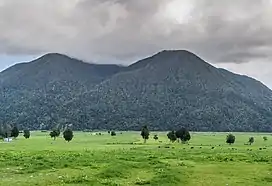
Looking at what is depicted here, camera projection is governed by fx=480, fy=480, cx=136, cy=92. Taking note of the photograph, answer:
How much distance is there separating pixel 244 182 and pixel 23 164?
19.8 m

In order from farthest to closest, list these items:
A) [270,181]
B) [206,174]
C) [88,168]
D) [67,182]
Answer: [88,168]
[206,174]
[270,181]
[67,182]

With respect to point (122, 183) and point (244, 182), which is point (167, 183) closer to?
point (122, 183)

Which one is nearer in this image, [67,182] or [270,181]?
[67,182]

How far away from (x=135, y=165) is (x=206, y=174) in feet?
23.2

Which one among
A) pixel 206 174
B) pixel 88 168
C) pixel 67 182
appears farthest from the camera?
pixel 88 168

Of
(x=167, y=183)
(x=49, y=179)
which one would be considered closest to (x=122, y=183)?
(x=167, y=183)

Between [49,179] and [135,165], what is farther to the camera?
[135,165]

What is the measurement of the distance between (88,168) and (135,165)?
424 cm

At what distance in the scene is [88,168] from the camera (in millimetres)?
40625

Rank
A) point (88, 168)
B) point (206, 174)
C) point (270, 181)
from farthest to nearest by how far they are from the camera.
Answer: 1. point (88, 168)
2. point (206, 174)
3. point (270, 181)

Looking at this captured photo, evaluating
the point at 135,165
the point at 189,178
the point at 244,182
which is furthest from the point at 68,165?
the point at 244,182

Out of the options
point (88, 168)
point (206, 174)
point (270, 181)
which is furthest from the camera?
point (88, 168)

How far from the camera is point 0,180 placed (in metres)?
32.6

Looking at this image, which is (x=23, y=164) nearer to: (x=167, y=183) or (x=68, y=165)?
(x=68, y=165)
